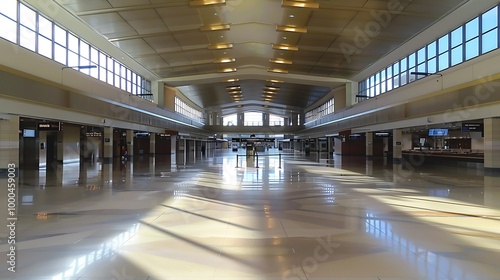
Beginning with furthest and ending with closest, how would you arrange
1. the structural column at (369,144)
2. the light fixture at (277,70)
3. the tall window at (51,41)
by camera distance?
the light fixture at (277,70) < the structural column at (369,144) < the tall window at (51,41)

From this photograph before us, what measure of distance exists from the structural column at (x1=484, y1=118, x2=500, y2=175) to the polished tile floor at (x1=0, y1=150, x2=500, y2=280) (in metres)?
9.18

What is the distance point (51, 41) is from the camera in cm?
1939

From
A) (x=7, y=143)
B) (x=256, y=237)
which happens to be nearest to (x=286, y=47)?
(x=7, y=143)

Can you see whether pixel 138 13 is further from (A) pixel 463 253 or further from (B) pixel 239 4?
(A) pixel 463 253

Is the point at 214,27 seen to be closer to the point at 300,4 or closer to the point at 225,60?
the point at 300,4

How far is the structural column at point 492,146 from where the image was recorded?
1791 cm

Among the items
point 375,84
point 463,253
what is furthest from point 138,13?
point 375,84

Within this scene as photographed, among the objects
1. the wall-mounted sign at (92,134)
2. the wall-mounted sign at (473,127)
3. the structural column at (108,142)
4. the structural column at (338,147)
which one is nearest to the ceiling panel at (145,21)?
the structural column at (108,142)

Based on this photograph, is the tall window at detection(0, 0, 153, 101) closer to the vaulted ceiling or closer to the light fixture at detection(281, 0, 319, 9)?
the vaulted ceiling

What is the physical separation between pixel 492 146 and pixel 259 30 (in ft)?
51.2

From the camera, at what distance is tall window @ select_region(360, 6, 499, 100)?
17234mm

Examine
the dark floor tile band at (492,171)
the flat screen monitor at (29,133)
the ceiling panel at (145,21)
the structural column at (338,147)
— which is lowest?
the dark floor tile band at (492,171)

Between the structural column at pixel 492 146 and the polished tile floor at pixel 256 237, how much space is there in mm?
9177

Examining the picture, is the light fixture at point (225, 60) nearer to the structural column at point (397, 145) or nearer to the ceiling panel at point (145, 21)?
the ceiling panel at point (145, 21)
